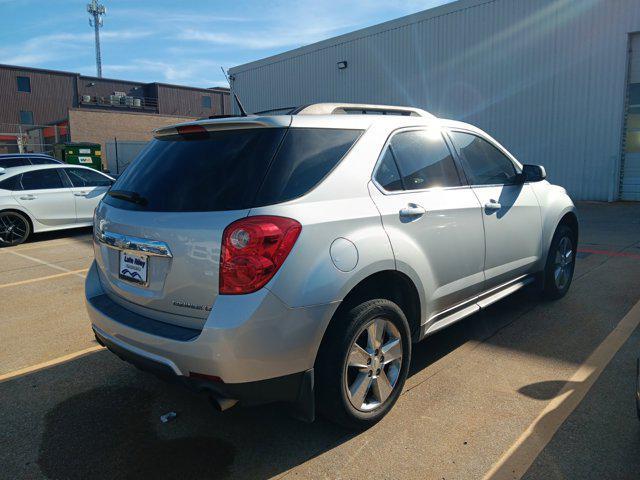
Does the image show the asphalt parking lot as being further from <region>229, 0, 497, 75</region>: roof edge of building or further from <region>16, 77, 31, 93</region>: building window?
<region>16, 77, 31, 93</region>: building window

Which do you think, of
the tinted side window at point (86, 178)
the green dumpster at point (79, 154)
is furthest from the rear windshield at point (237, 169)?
the green dumpster at point (79, 154)

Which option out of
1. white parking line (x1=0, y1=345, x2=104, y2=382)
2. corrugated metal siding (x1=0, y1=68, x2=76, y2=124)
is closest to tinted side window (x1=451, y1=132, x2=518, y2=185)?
white parking line (x1=0, y1=345, x2=104, y2=382)

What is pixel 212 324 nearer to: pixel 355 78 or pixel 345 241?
pixel 345 241

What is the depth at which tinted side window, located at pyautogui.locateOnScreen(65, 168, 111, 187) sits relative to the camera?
10.2 metres

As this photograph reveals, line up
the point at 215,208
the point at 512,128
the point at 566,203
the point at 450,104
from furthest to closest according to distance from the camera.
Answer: the point at 450,104
the point at 512,128
the point at 566,203
the point at 215,208

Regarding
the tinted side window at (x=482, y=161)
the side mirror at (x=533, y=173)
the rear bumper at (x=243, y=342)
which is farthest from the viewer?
the side mirror at (x=533, y=173)

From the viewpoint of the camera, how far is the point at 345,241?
2533 millimetres

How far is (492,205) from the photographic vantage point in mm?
3721

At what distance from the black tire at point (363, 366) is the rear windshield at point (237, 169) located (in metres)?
0.73

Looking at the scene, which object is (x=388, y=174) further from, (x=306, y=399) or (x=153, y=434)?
(x=153, y=434)

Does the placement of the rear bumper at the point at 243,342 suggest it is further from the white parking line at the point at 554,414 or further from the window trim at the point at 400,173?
the white parking line at the point at 554,414

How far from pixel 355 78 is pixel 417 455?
19.3 meters

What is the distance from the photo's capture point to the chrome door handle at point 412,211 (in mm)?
2910

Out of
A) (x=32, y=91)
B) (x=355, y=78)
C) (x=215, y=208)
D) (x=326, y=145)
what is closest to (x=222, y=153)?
(x=215, y=208)
